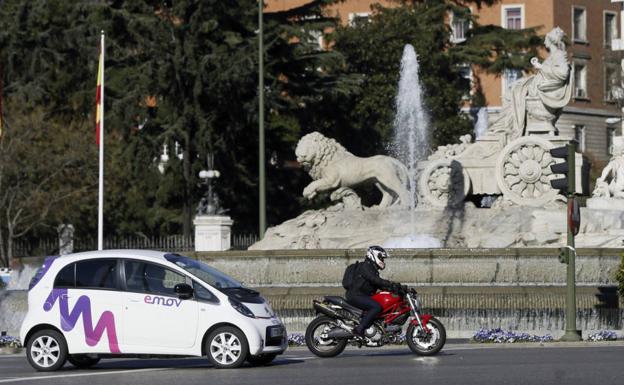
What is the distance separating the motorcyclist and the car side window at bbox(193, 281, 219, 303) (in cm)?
253

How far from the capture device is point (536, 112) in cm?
3791

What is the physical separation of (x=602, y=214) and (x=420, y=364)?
14430mm

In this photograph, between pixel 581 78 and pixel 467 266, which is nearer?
pixel 467 266

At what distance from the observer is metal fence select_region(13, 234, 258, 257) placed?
1868 inches

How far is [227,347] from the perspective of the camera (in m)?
22.5

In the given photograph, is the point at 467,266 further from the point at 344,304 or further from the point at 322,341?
the point at 322,341

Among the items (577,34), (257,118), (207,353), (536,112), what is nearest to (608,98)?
(577,34)

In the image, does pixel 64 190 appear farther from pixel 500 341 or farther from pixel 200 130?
pixel 500 341

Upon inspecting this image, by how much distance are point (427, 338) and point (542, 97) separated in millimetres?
14305

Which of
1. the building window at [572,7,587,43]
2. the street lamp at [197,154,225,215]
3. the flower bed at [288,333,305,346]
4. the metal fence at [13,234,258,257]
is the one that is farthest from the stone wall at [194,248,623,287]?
the building window at [572,7,587,43]

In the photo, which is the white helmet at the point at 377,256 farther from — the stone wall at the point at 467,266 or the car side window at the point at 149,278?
the stone wall at the point at 467,266

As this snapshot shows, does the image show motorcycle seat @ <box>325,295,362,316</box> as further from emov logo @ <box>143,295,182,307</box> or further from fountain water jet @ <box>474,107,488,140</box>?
fountain water jet @ <box>474,107,488,140</box>

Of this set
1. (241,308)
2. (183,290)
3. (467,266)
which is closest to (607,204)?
(467,266)

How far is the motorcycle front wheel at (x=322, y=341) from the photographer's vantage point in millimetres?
24516
